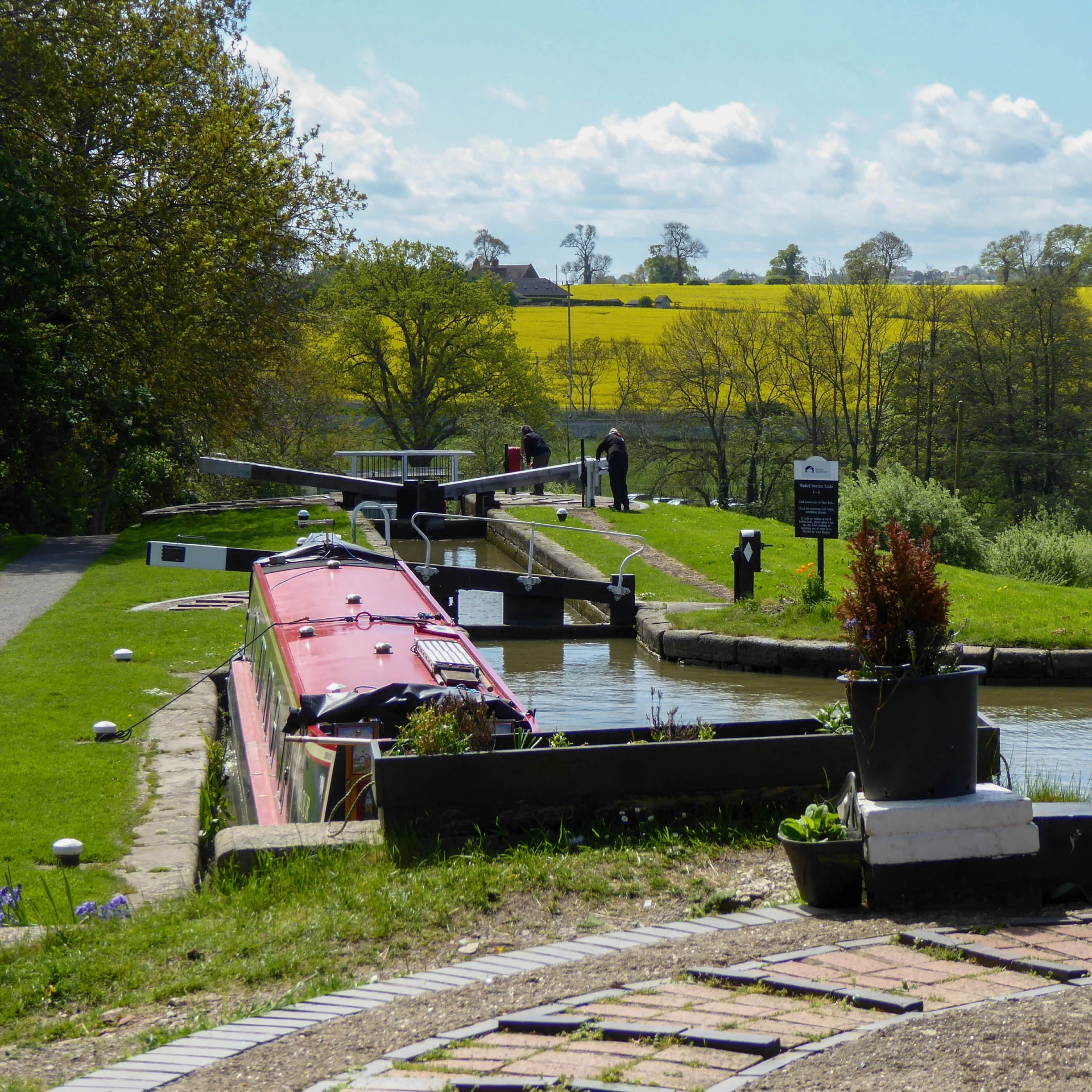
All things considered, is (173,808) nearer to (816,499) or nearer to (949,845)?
(949,845)

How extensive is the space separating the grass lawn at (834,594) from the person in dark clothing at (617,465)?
3.64 meters

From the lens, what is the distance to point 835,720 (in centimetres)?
644

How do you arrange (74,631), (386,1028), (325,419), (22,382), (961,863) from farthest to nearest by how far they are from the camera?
(325,419)
(22,382)
(74,631)
(961,863)
(386,1028)

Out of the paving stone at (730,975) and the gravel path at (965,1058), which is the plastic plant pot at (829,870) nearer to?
the paving stone at (730,975)

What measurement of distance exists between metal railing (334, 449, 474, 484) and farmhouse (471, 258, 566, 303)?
219ft

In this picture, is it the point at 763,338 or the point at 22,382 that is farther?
the point at 763,338

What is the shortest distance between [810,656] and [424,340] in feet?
144

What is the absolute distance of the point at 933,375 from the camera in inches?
2003

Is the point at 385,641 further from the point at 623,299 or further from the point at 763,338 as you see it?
A: the point at 623,299

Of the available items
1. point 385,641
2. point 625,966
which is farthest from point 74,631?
point 625,966

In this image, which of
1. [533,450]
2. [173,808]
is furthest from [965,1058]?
[533,450]

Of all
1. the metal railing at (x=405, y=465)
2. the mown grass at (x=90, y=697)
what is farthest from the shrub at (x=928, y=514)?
the mown grass at (x=90, y=697)

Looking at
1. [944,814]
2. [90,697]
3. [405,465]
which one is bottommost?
[90,697]

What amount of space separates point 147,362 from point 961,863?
2214cm
